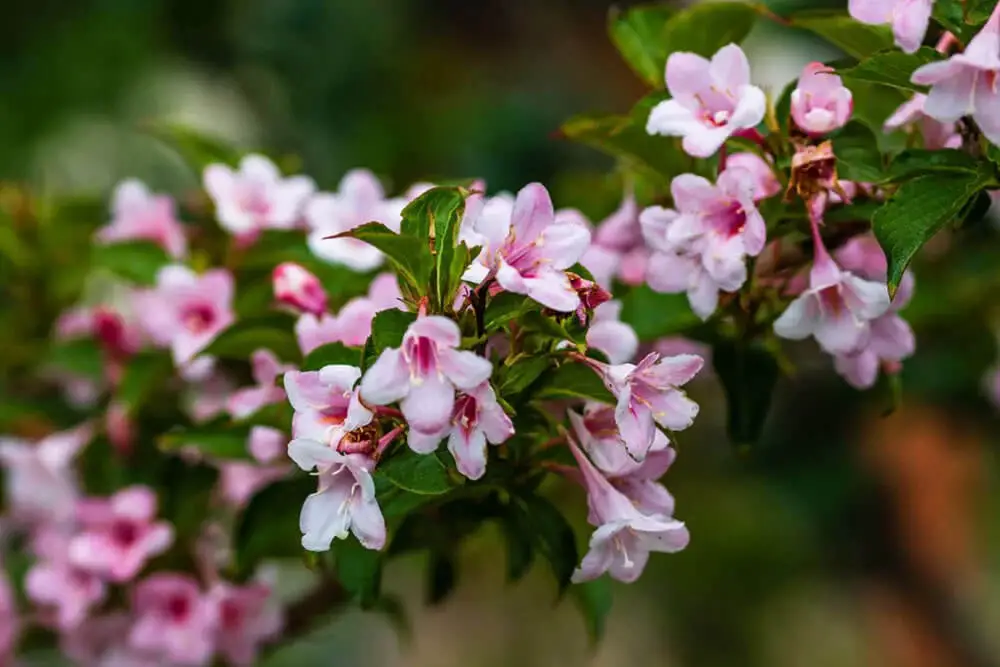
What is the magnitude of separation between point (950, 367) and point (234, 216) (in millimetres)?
764

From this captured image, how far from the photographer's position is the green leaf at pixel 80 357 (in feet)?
2.77

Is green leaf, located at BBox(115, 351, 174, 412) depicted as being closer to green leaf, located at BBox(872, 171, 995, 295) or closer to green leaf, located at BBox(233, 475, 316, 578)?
green leaf, located at BBox(233, 475, 316, 578)

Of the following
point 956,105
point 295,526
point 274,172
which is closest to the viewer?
point 956,105

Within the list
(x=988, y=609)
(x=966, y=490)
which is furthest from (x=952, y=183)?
(x=988, y=609)

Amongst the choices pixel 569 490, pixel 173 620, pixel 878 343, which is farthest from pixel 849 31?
pixel 569 490

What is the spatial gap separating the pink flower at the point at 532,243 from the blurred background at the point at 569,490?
2.99ft

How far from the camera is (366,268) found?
2.30 ft

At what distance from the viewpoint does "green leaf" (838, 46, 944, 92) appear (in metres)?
0.50

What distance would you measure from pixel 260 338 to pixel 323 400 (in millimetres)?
201

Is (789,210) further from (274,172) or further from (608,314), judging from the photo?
(274,172)

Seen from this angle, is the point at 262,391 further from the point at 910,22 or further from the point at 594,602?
the point at 910,22

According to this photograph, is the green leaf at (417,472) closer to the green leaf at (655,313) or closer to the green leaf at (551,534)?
the green leaf at (551,534)

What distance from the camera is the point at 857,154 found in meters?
0.56

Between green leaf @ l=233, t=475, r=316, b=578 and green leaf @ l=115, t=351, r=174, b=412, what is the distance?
15 centimetres
